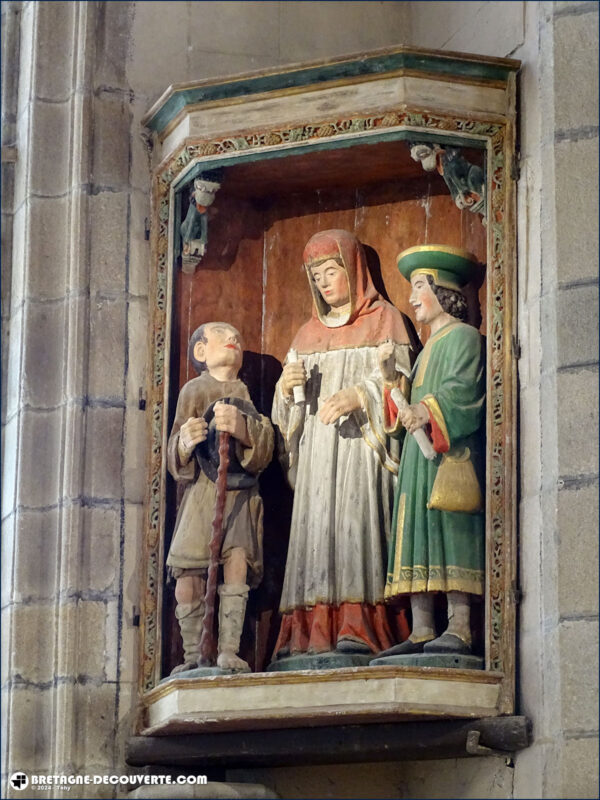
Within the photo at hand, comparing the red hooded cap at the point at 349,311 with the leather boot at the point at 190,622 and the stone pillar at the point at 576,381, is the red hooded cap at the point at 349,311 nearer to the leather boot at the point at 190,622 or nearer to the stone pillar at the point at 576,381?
the stone pillar at the point at 576,381

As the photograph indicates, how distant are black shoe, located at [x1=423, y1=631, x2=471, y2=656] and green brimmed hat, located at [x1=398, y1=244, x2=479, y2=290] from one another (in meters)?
1.39

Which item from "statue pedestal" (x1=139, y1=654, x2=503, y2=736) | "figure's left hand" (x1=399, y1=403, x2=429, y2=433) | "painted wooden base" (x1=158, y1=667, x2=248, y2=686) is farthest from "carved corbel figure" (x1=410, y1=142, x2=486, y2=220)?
"painted wooden base" (x1=158, y1=667, x2=248, y2=686)

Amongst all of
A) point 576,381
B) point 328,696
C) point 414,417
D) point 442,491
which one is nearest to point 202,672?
point 328,696

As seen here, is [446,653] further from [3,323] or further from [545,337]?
[3,323]

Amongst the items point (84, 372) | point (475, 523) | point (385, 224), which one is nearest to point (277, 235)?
point (385, 224)

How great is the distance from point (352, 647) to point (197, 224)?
191cm

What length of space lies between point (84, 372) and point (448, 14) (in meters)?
2.30

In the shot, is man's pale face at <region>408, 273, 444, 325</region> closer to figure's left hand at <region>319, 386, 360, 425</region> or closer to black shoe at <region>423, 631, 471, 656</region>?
figure's left hand at <region>319, 386, 360, 425</region>

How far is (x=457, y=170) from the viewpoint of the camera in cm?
809

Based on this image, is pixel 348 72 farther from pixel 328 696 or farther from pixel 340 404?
pixel 328 696

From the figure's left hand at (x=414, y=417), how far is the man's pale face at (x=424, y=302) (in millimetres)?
432

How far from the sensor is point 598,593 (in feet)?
23.8

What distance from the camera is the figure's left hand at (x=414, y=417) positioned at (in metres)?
7.71

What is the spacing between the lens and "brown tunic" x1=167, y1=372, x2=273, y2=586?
7.98 meters
